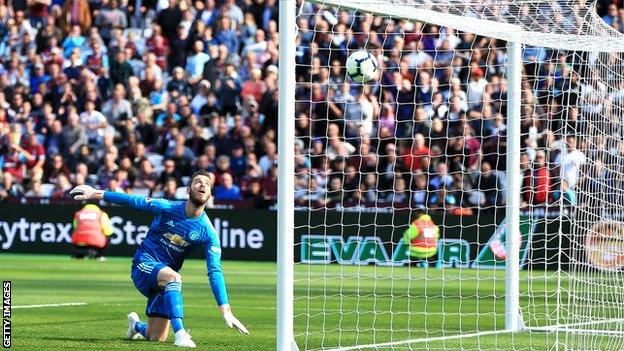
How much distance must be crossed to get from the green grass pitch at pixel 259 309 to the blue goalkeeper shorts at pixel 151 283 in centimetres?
31

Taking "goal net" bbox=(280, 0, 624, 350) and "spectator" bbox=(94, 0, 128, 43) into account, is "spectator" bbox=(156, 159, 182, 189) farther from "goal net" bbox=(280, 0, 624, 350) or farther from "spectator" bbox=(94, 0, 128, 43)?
"spectator" bbox=(94, 0, 128, 43)

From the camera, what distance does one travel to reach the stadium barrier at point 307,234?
2261cm

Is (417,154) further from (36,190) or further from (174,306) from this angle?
(174,306)

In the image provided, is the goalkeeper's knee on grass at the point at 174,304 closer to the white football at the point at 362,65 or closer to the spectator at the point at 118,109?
the white football at the point at 362,65

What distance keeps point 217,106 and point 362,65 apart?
1159cm

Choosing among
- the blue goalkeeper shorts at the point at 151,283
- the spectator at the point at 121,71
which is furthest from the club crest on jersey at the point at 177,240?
the spectator at the point at 121,71

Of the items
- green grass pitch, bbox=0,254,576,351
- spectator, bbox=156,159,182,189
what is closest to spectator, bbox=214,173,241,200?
spectator, bbox=156,159,182,189

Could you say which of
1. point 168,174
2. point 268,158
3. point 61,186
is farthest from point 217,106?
point 61,186

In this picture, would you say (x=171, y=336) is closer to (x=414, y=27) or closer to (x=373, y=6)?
(x=373, y=6)

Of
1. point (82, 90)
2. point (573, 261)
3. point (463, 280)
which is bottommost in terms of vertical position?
point (463, 280)

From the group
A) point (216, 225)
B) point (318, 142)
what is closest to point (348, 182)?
point (318, 142)

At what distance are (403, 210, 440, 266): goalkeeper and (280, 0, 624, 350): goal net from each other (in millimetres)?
39

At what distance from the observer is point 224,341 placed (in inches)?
484

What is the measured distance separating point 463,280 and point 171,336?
358 inches
